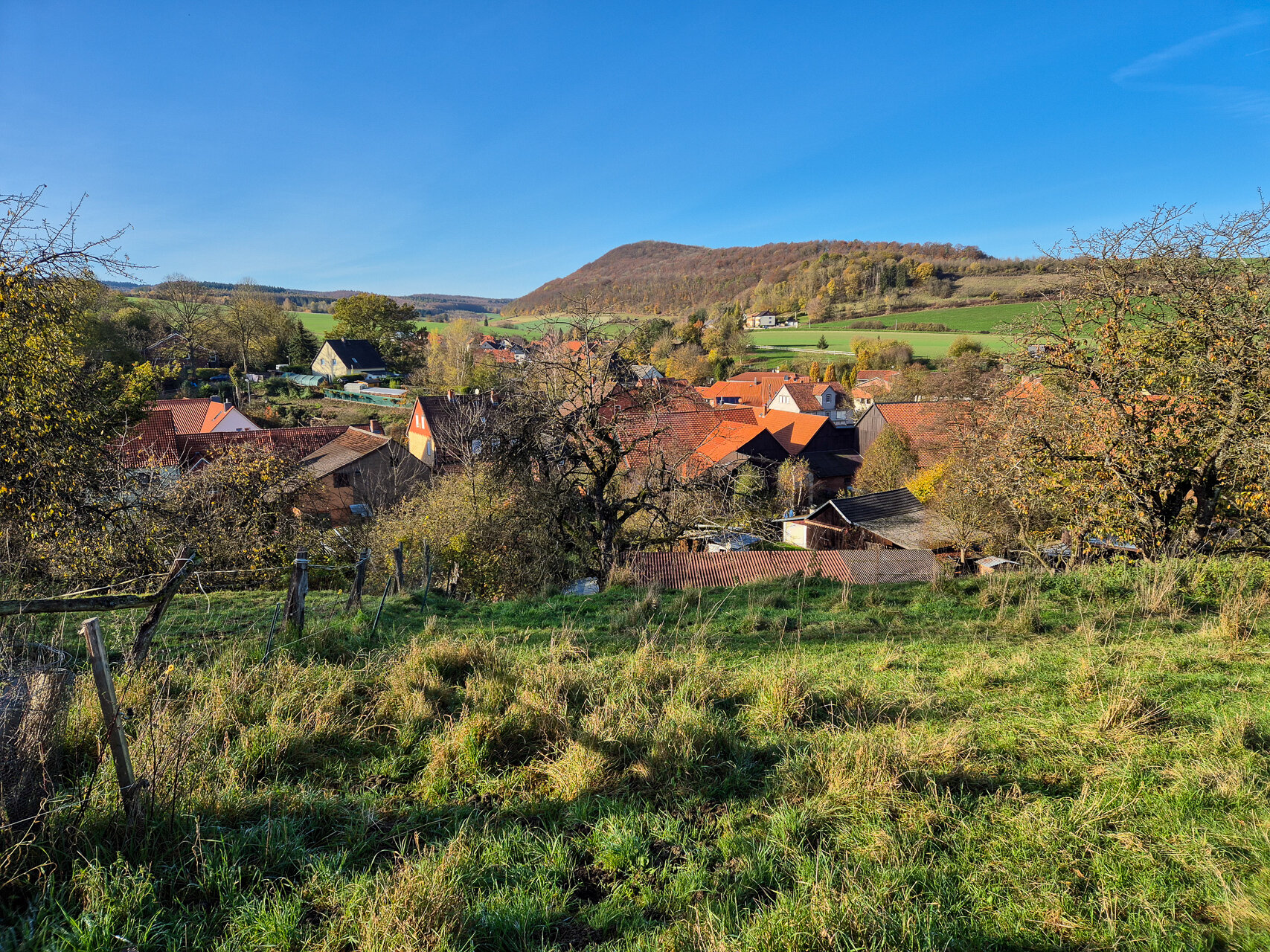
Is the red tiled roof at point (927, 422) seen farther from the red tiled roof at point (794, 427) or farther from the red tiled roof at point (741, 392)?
the red tiled roof at point (741, 392)

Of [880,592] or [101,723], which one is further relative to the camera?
[880,592]

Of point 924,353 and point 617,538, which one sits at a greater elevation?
point 924,353

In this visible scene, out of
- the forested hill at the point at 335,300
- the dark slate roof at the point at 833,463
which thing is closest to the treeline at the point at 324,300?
the forested hill at the point at 335,300

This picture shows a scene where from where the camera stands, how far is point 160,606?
4.14 metres

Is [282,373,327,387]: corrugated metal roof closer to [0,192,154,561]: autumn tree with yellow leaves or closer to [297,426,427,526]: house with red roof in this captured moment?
[297,426,427,526]: house with red roof

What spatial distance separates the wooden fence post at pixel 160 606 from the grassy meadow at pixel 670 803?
212 mm

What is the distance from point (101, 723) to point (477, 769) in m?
2.22

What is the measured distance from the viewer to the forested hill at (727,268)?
3885 inches

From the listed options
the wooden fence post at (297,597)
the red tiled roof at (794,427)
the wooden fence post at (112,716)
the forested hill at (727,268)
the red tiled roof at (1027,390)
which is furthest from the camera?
the forested hill at (727,268)

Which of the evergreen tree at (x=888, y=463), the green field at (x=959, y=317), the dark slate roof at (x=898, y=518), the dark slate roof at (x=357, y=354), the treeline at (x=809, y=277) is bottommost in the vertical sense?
the dark slate roof at (x=898, y=518)

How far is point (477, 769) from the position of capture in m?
3.60

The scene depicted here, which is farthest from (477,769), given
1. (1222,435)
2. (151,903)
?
(1222,435)

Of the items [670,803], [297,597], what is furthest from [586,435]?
[670,803]

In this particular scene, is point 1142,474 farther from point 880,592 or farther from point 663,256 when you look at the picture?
point 663,256
